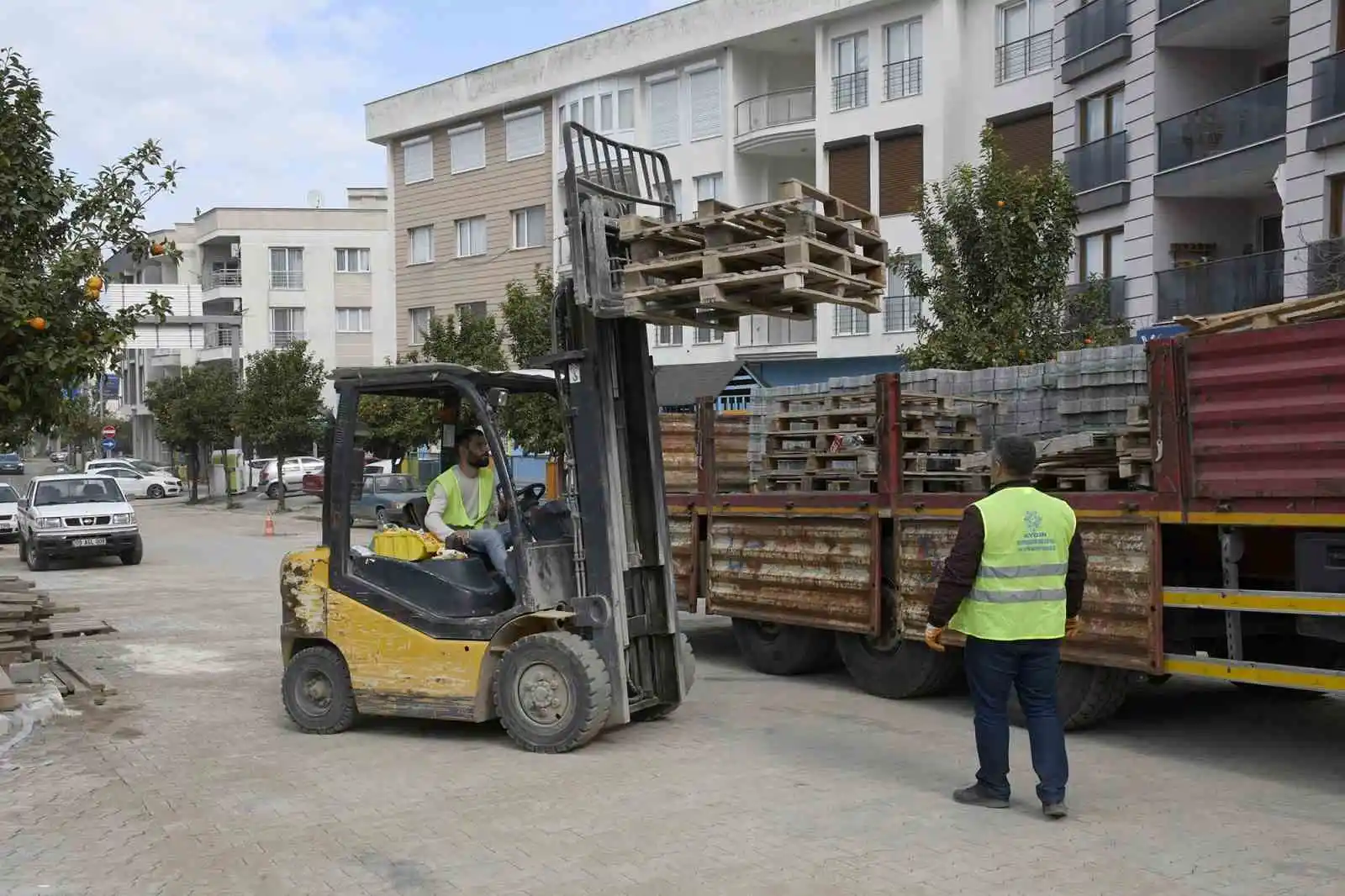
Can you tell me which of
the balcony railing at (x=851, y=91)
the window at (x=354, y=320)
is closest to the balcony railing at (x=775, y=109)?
the balcony railing at (x=851, y=91)

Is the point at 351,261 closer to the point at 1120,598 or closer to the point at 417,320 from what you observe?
the point at 417,320

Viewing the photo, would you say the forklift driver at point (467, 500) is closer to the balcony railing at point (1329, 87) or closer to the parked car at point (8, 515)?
the balcony railing at point (1329, 87)

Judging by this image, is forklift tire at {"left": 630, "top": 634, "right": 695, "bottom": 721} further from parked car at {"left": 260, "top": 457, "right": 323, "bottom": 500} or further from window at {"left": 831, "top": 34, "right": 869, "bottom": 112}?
parked car at {"left": 260, "top": 457, "right": 323, "bottom": 500}

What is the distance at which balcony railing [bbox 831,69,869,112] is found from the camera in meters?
31.8

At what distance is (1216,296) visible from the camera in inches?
879

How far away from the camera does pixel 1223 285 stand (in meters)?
22.2

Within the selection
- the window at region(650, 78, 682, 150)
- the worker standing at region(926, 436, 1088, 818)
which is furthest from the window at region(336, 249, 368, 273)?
the worker standing at region(926, 436, 1088, 818)

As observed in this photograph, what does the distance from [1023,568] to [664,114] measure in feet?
104

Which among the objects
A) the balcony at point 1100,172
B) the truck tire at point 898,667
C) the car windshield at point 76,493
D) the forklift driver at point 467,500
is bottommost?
the truck tire at point 898,667

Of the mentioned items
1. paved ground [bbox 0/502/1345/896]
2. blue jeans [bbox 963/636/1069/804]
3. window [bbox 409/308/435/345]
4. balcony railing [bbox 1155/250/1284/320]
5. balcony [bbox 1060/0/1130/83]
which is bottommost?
paved ground [bbox 0/502/1345/896]

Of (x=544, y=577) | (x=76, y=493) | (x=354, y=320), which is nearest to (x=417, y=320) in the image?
(x=76, y=493)

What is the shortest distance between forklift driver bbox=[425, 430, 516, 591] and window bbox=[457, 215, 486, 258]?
3376 cm

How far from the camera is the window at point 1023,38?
2825 centimetres

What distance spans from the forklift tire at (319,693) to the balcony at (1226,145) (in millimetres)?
17704
